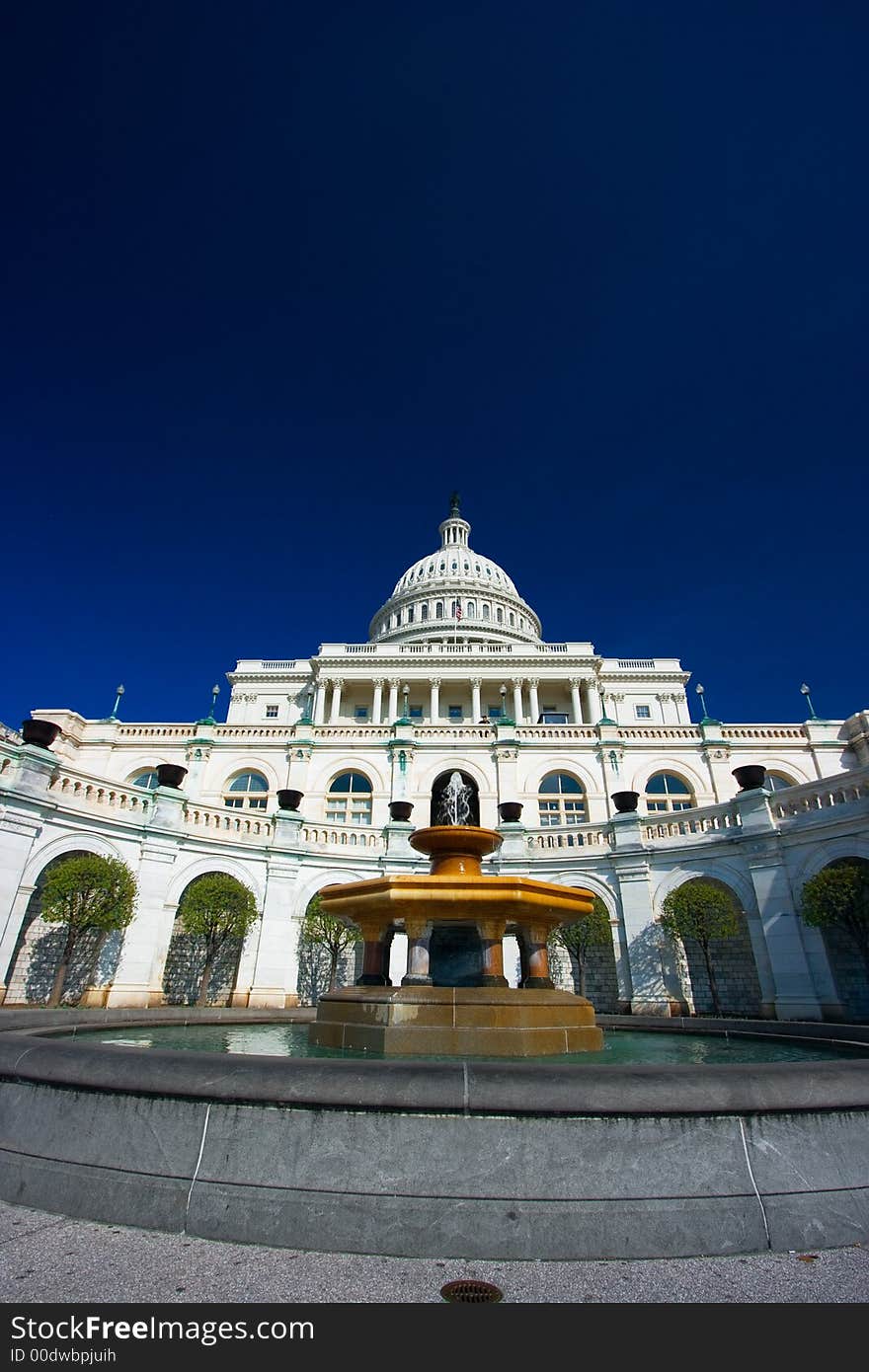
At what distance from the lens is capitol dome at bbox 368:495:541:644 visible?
81.2 m

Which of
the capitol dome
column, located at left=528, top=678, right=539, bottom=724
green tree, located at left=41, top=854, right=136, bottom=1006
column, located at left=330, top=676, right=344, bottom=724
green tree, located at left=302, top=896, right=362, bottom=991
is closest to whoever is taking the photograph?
green tree, located at left=41, top=854, right=136, bottom=1006

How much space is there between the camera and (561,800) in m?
34.4

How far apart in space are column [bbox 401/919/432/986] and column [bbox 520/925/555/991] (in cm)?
177

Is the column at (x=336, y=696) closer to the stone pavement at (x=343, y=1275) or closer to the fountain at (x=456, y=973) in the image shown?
the fountain at (x=456, y=973)

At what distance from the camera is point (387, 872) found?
2266cm

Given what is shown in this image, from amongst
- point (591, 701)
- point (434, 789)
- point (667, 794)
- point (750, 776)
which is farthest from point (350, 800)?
point (591, 701)

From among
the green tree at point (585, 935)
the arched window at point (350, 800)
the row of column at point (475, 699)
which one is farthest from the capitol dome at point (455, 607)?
the green tree at point (585, 935)

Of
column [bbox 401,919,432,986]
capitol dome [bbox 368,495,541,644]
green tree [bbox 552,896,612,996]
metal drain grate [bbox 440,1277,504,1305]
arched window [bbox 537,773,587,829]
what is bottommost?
metal drain grate [bbox 440,1277,504,1305]

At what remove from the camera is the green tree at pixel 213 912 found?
19.0 meters

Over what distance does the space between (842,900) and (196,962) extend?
63.0ft

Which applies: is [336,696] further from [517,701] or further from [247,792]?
[247,792]

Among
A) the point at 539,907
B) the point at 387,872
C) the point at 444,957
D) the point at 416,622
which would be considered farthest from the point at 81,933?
the point at 416,622

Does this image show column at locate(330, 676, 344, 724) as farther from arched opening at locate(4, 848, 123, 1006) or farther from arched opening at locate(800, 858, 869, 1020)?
arched opening at locate(800, 858, 869, 1020)

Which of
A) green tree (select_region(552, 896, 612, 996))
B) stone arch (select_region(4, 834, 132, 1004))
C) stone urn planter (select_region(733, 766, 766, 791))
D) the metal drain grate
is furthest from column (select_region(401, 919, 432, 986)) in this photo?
stone urn planter (select_region(733, 766, 766, 791))
